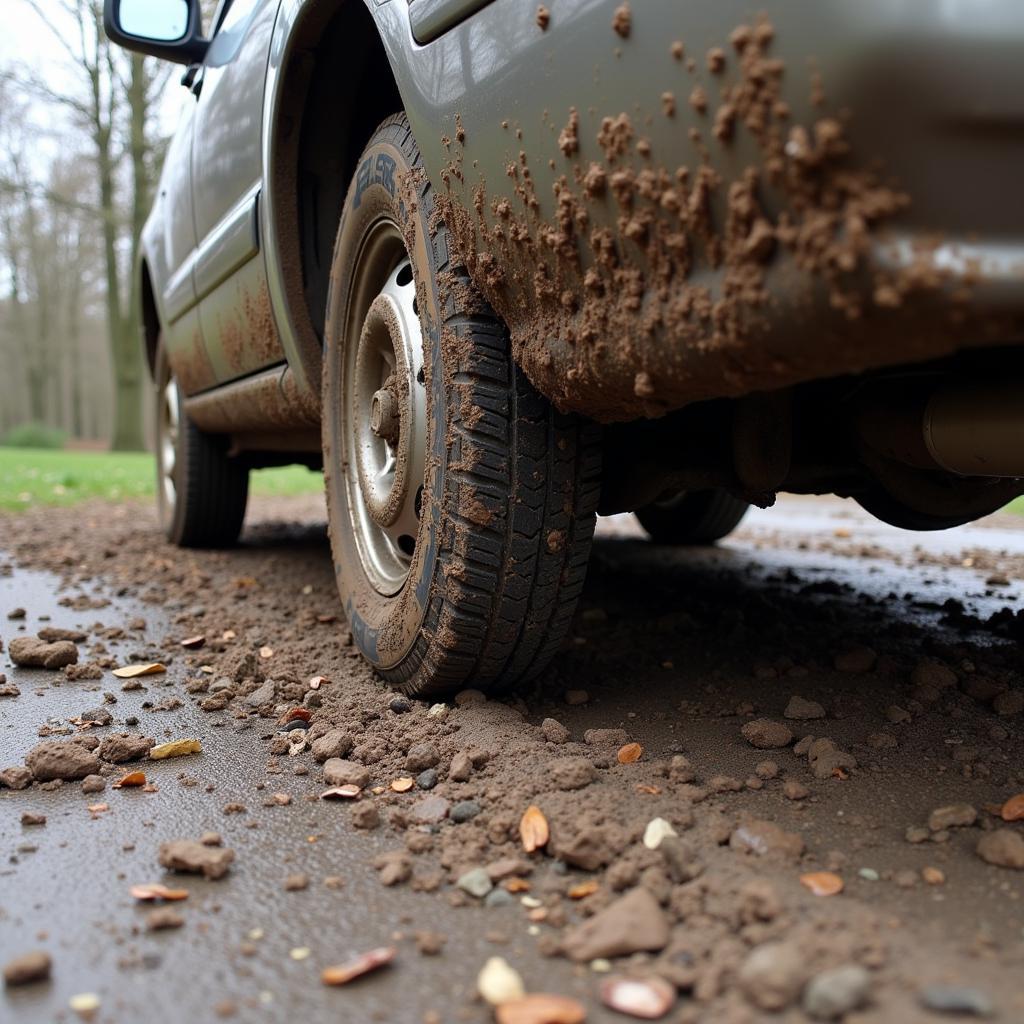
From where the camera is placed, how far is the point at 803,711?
1725mm

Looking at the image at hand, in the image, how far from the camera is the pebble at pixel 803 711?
1720 millimetres

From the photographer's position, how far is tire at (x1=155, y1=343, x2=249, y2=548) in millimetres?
3959

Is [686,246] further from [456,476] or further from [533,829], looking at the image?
[533,829]

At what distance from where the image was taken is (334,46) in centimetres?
220

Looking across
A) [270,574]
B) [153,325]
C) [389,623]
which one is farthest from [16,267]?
[389,623]

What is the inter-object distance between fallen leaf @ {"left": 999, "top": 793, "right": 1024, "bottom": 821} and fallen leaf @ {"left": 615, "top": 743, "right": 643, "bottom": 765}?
21.5 inches

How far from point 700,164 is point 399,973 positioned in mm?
949

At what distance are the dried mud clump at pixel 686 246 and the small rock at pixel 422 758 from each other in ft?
2.03

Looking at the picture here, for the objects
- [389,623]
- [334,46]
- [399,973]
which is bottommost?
[399,973]

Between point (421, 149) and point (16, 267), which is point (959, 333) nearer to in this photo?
point (421, 149)

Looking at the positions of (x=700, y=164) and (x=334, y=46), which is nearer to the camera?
(x=700, y=164)

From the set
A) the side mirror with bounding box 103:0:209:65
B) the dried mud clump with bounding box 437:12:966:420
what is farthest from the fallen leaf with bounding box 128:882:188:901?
the side mirror with bounding box 103:0:209:65

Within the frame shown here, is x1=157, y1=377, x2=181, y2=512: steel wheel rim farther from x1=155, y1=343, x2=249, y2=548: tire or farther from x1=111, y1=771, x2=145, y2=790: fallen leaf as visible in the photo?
x1=111, y1=771, x2=145, y2=790: fallen leaf

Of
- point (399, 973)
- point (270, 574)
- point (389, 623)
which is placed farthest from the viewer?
point (270, 574)
